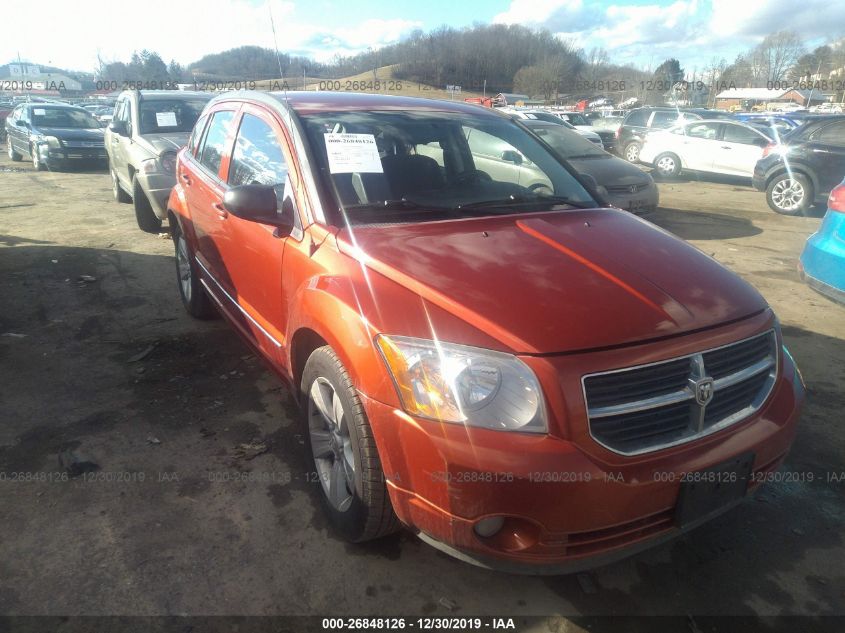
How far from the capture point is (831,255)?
470 centimetres

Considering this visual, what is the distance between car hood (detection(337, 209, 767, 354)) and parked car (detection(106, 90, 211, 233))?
5.50 metres

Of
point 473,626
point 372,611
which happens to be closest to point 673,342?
point 473,626

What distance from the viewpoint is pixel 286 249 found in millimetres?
2758

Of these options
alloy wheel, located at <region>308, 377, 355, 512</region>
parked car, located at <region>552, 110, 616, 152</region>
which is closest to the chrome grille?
alloy wheel, located at <region>308, 377, 355, 512</region>

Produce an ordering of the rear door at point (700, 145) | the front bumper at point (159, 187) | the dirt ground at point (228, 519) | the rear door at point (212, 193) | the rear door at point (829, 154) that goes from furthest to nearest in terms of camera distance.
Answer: the rear door at point (700, 145), the rear door at point (829, 154), the front bumper at point (159, 187), the rear door at point (212, 193), the dirt ground at point (228, 519)

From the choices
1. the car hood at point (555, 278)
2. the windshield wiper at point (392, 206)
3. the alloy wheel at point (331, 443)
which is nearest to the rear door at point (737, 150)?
the car hood at point (555, 278)

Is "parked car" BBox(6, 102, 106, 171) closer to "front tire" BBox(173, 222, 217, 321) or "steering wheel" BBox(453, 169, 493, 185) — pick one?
"front tire" BBox(173, 222, 217, 321)

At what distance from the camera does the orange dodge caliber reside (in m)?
1.83

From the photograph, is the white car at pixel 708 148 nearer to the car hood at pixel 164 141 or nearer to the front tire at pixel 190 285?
the car hood at pixel 164 141

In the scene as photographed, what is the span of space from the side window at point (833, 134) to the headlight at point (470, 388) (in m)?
10.7

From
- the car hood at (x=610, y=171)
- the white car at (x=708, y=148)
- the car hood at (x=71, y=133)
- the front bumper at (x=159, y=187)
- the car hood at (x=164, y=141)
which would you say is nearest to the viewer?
the front bumper at (x=159, y=187)

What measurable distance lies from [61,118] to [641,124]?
15.7m

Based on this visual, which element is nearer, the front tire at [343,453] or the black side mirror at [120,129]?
the front tire at [343,453]

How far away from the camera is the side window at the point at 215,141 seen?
3.82 meters
